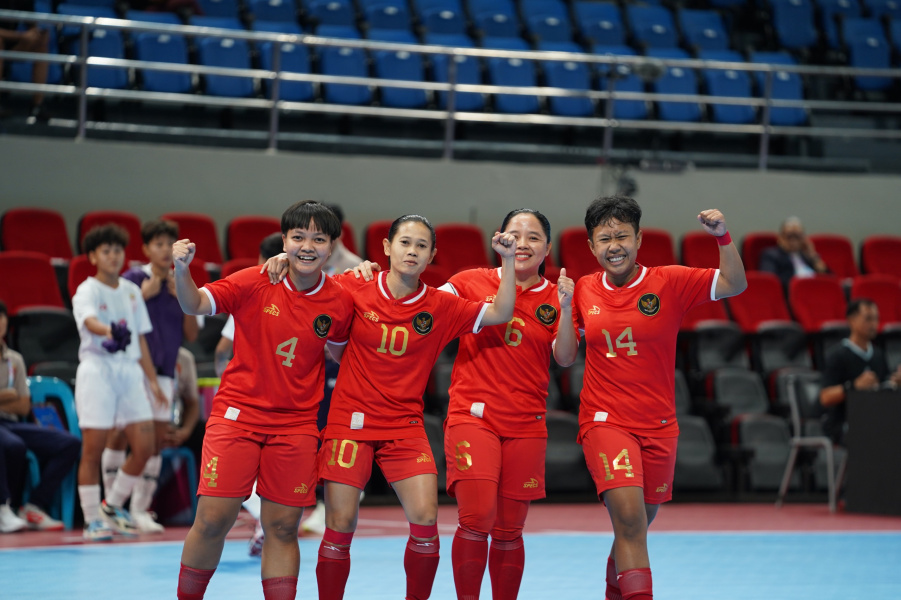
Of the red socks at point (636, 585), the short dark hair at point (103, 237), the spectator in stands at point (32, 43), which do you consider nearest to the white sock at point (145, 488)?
the short dark hair at point (103, 237)

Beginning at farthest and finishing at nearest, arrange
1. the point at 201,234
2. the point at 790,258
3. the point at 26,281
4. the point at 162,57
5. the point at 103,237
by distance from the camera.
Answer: the point at 790,258
the point at 162,57
the point at 201,234
the point at 26,281
the point at 103,237

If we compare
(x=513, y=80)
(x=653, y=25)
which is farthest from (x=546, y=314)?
(x=653, y=25)

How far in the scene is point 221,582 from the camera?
241 inches

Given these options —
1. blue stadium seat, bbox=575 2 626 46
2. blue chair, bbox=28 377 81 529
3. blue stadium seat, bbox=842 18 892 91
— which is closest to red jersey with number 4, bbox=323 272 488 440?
blue chair, bbox=28 377 81 529

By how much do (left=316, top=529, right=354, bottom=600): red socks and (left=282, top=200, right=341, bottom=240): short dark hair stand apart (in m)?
1.28

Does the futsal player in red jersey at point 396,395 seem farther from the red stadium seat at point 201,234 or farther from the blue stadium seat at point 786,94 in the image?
the blue stadium seat at point 786,94

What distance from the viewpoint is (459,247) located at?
Result: 1138 cm

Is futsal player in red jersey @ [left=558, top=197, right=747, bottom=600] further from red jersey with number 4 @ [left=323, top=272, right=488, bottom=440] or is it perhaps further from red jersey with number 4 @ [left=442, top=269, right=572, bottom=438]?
red jersey with number 4 @ [left=323, top=272, right=488, bottom=440]

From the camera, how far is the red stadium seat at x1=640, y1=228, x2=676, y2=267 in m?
11.9

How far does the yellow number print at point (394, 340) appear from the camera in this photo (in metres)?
4.80

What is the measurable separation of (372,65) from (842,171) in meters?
5.99

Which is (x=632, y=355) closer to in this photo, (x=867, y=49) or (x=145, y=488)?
(x=145, y=488)

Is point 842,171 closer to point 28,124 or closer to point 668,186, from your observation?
point 668,186

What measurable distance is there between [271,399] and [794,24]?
43.5 feet
